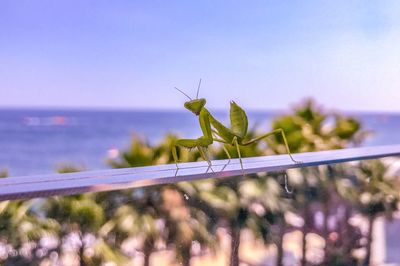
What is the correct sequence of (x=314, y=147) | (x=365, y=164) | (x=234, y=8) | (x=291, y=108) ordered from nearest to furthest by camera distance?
(x=365, y=164) → (x=314, y=147) → (x=291, y=108) → (x=234, y=8)

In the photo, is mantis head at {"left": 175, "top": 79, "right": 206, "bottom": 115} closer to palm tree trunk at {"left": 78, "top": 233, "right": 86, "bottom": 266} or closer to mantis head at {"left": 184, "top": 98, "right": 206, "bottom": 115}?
mantis head at {"left": 184, "top": 98, "right": 206, "bottom": 115}

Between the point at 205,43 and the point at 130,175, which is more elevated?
the point at 130,175

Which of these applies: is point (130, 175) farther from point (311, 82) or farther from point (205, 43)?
point (205, 43)

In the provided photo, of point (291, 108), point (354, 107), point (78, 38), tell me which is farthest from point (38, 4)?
point (291, 108)

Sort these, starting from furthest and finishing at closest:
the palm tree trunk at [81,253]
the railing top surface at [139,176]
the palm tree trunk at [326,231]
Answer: the palm tree trunk at [326,231] < the palm tree trunk at [81,253] < the railing top surface at [139,176]

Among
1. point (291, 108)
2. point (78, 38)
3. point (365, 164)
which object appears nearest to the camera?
point (365, 164)

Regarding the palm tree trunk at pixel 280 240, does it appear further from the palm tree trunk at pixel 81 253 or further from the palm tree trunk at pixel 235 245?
the palm tree trunk at pixel 81 253

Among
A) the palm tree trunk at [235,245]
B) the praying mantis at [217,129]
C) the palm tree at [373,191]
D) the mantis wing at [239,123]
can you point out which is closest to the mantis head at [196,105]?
the praying mantis at [217,129]

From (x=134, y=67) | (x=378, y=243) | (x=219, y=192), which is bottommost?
(x=134, y=67)
